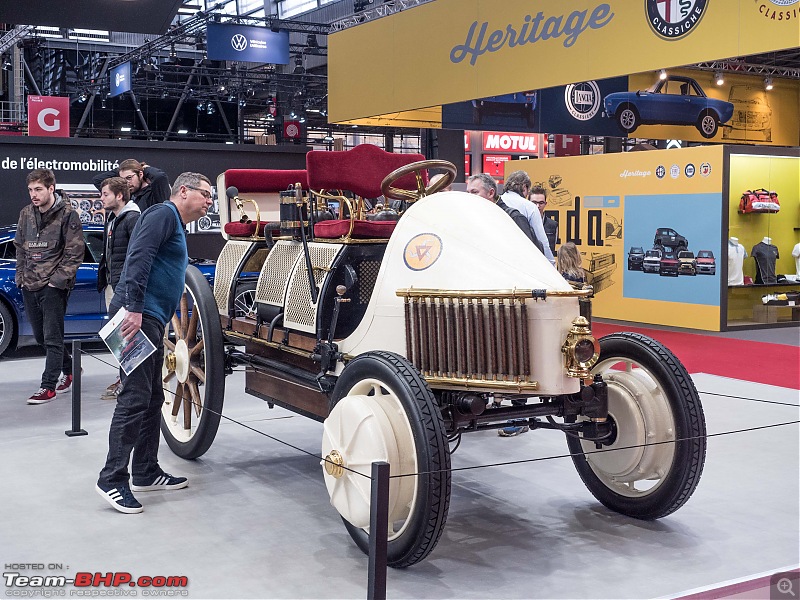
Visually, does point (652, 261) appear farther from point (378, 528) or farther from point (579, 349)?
point (378, 528)

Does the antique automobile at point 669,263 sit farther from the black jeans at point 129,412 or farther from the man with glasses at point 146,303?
the black jeans at point 129,412

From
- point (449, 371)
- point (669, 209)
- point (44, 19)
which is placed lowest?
point (449, 371)

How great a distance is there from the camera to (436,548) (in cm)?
411

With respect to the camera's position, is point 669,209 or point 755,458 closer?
point 755,458

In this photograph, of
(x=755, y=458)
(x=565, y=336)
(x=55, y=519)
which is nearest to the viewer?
(x=565, y=336)

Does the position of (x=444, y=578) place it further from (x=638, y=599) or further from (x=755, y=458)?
(x=755, y=458)

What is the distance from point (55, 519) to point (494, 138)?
16.3 meters

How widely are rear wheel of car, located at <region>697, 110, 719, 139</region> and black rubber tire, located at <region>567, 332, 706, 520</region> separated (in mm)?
12812

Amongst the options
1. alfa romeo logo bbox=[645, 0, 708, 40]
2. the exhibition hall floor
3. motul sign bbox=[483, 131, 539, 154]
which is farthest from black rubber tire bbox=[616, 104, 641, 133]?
the exhibition hall floor

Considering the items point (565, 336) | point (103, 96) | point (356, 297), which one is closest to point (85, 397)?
point (356, 297)

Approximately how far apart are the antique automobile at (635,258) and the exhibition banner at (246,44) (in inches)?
305

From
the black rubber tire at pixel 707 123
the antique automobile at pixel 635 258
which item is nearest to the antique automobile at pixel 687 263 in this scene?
the antique automobile at pixel 635 258

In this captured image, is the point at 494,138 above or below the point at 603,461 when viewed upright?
above

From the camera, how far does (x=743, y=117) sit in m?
16.8
